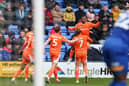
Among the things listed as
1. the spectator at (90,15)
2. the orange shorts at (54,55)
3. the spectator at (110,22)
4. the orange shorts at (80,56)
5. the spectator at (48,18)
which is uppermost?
the spectator at (48,18)

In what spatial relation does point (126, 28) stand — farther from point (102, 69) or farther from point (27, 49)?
point (102, 69)

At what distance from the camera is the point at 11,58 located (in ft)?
49.3

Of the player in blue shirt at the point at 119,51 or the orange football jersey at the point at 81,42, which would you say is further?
the orange football jersey at the point at 81,42

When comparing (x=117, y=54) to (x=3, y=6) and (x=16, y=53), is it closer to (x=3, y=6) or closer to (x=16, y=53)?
(x=3, y=6)

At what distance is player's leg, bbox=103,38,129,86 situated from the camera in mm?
5934

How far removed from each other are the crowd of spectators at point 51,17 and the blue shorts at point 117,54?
15.9 ft

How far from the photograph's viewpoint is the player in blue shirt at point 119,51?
234 inches

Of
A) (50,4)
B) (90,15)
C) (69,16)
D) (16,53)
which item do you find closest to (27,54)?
(16,53)

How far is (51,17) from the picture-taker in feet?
52.0

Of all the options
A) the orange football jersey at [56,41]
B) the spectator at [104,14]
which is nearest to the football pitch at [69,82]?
the orange football jersey at [56,41]

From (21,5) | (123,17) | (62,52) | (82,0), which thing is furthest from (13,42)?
(123,17)

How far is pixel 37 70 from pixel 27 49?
8.84 meters

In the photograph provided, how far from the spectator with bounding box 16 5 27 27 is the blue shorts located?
23.0 ft

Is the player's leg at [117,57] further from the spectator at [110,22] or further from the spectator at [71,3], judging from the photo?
the spectator at [71,3]
